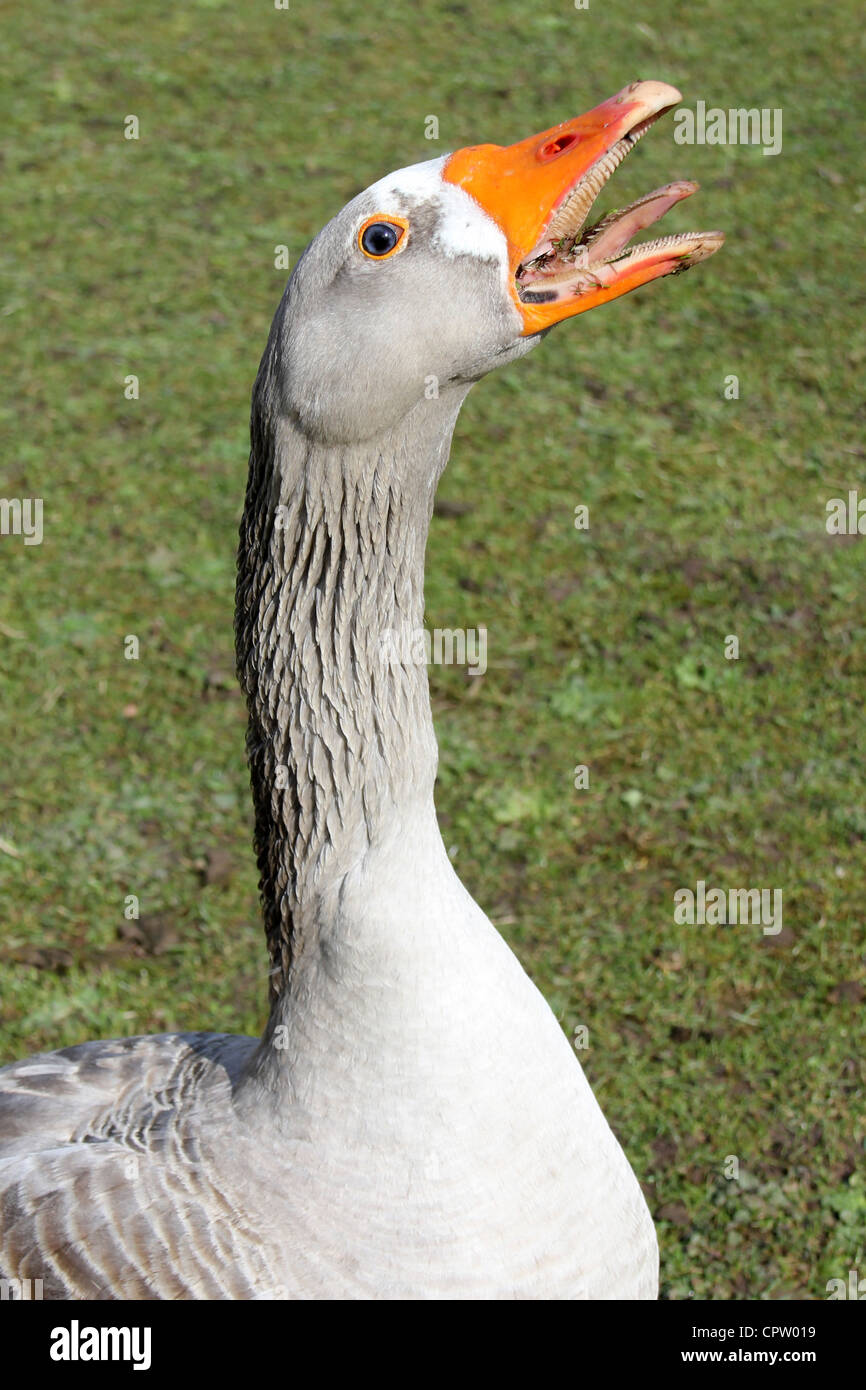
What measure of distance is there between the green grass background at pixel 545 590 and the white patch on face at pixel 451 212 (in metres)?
2.83

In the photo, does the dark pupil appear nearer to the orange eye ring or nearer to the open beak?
the orange eye ring

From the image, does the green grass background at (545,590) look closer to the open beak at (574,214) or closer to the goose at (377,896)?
the goose at (377,896)

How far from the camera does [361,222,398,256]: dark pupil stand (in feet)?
8.27

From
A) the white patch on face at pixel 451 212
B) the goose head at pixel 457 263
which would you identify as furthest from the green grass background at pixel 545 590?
the white patch on face at pixel 451 212

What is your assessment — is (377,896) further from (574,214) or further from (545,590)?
(545,590)

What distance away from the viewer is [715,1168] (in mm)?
4277

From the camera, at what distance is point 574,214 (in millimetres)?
2561

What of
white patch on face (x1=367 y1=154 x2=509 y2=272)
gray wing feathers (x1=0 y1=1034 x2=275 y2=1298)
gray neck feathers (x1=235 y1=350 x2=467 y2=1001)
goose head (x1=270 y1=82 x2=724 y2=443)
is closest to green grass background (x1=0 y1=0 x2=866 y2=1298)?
gray wing feathers (x1=0 y1=1034 x2=275 y2=1298)

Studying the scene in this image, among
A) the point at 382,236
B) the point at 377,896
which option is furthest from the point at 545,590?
the point at 382,236

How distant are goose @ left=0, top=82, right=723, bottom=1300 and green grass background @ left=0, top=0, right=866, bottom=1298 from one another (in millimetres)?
1503
